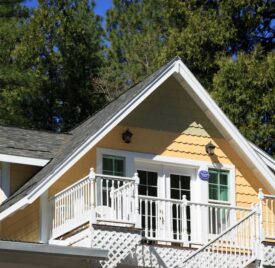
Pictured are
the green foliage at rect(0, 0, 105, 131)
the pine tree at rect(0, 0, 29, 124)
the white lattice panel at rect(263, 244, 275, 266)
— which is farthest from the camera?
the green foliage at rect(0, 0, 105, 131)

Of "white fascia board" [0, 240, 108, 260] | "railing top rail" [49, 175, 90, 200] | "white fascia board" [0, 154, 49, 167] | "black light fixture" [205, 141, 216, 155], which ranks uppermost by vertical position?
"black light fixture" [205, 141, 216, 155]

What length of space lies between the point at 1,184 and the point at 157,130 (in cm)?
377

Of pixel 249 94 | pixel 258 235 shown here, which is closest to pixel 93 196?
pixel 258 235

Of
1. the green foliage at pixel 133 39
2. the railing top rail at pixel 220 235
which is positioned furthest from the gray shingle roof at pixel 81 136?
the green foliage at pixel 133 39

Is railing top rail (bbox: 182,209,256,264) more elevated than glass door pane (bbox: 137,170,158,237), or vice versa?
glass door pane (bbox: 137,170,158,237)

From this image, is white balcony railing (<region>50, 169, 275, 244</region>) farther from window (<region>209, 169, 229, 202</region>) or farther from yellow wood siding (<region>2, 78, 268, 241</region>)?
yellow wood siding (<region>2, 78, 268, 241</region>)

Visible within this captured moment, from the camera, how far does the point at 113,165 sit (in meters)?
23.3

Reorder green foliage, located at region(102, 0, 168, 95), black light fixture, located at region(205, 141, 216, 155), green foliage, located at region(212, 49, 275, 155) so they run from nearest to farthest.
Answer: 1. black light fixture, located at region(205, 141, 216, 155)
2. green foliage, located at region(212, 49, 275, 155)
3. green foliage, located at region(102, 0, 168, 95)

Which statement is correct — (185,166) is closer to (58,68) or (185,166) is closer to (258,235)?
(258,235)

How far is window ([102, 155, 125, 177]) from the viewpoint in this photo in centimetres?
2317

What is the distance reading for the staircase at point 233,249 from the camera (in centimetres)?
2125

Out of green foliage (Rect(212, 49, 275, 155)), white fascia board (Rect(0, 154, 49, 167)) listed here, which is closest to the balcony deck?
white fascia board (Rect(0, 154, 49, 167))

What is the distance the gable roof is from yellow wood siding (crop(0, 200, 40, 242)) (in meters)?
0.44

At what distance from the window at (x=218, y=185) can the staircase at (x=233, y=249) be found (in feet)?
6.56
